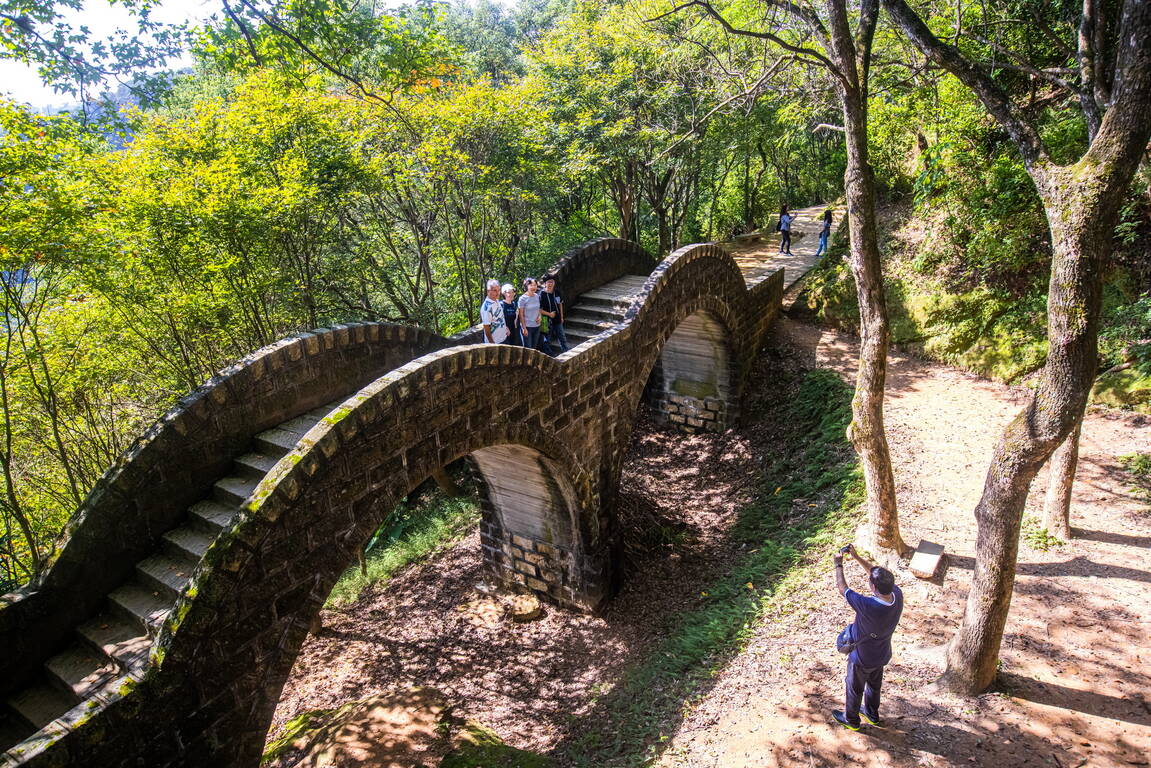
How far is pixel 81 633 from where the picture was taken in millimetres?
5105

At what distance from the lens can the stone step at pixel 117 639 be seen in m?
4.79

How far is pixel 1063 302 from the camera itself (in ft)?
13.6

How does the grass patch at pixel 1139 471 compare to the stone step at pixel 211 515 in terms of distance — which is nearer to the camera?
the stone step at pixel 211 515

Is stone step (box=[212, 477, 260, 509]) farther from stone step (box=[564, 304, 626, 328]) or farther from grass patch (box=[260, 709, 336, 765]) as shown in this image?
stone step (box=[564, 304, 626, 328])

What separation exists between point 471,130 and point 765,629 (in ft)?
37.7

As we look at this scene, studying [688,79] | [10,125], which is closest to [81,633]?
[10,125]

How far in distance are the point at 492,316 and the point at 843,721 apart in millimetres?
5968

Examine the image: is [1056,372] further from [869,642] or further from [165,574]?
[165,574]

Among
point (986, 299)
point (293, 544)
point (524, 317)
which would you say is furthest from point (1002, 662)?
point (986, 299)

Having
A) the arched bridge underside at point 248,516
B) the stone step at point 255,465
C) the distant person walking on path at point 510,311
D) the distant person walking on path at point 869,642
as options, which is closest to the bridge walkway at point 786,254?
the distant person walking on path at point 510,311

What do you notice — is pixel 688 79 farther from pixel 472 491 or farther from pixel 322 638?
pixel 322 638

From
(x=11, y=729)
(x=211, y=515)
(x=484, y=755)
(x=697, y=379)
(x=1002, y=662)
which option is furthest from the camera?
(x=697, y=379)

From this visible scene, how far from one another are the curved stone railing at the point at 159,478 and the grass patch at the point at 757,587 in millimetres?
4883

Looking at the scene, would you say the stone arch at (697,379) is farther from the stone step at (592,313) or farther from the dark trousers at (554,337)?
the dark trousers at (554,337)
